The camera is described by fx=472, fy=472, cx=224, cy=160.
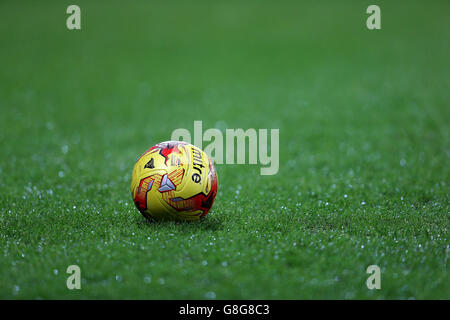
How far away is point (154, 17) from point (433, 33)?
17.1 m

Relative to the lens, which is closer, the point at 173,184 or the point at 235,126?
the point at 173,184

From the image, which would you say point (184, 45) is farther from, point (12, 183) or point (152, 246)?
point (152, 246)

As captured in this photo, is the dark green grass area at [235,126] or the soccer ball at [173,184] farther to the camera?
the soccer ball at [173,184]

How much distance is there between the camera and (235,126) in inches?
631

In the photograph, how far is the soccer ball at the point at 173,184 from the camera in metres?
7.34

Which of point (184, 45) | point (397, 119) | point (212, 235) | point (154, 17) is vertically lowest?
point (212, 235)

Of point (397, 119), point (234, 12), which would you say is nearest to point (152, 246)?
point (397, 119)

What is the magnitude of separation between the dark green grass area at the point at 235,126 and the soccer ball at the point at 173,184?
1.00 feet

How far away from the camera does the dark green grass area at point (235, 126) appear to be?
635cm

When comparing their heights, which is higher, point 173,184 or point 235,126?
point 235,126

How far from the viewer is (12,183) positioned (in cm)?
1027

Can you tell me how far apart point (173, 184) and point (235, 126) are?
8.92 m

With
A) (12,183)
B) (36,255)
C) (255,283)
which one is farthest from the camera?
(12,183)

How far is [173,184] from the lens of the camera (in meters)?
7.31
